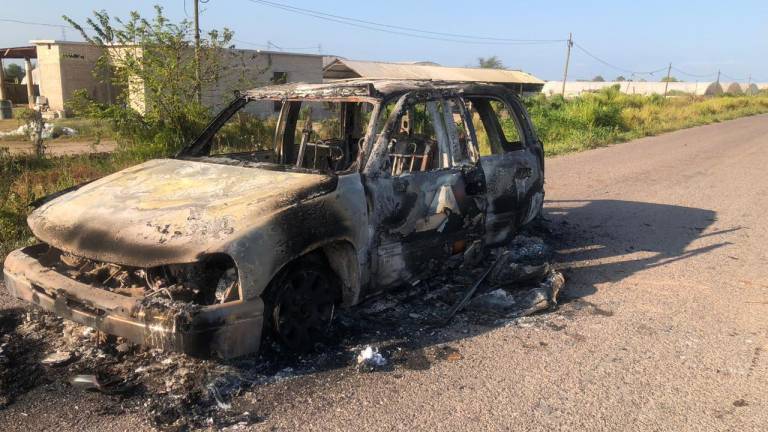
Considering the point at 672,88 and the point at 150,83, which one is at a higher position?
the point at 672,88

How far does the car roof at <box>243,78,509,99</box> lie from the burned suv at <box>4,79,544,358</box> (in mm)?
16

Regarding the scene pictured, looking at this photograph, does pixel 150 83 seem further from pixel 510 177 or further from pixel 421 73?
pixel 421 73

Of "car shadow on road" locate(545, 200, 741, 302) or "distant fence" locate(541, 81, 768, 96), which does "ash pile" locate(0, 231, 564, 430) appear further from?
"distant fence" locate(541, 81, 768, 96)

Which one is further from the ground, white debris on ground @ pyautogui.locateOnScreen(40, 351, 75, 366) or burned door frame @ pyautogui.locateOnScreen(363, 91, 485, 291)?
burned door frame @ pyautogui.locateOnScreen(363, 91, 485, 291)

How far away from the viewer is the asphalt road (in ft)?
9.89

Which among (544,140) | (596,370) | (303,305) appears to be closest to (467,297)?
(596,370)

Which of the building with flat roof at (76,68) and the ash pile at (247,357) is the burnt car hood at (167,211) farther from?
the building with flat roof at (76,68)

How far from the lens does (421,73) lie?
40.8 meters

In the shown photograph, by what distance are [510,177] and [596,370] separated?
2.07 m

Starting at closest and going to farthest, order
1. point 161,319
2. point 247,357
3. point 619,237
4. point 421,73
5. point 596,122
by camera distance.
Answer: point 161,319
point 247,357
point 619,237
point 596,122
point 421,73

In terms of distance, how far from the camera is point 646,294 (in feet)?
16.1

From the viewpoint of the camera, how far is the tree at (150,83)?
30.7 ft

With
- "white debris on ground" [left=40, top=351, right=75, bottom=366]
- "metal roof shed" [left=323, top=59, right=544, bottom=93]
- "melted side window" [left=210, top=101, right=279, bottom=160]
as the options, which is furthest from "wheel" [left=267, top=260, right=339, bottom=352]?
"metal roof shed" [left=323, top=59, right=544, bottom=93]

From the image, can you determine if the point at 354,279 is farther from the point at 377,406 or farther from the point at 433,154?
the point at 433,154
